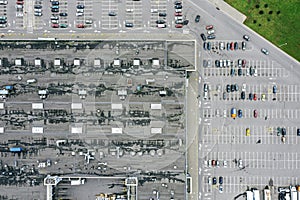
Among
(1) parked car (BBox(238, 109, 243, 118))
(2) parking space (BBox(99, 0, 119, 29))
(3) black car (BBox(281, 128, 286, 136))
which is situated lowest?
(3) black car (BBox(281, 128, 286, 136))

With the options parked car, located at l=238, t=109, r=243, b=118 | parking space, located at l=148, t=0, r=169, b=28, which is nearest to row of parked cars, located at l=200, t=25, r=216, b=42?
parking space, located at l=148, t=0, r=169, b=28

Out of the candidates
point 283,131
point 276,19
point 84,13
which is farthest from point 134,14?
point 283,131

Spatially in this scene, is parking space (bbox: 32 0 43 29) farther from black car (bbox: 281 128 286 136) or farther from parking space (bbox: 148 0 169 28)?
black car (bbox: 281 128 286 136)

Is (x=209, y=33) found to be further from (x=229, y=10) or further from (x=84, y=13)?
(x=84, y=13)

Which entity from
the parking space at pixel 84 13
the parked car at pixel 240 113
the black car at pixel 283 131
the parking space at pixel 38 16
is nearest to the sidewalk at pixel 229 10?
the parked car at pixel 240 113

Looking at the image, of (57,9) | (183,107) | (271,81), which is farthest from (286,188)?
(57,9)

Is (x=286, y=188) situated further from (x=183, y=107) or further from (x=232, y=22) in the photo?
(x=232, y=22)
